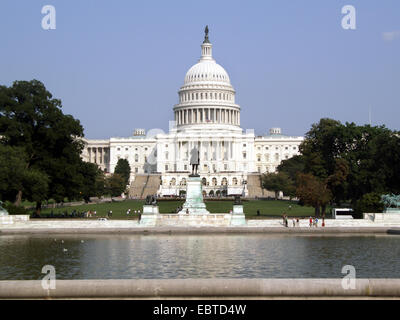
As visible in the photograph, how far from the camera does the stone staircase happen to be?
124 meters

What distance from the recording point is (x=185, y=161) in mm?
168500

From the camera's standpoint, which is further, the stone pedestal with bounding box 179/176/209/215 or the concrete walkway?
the stone pedestal with bounding box 179/176/209/215

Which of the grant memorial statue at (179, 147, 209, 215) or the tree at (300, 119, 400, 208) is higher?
the tree at (300, 119, 400, 208)

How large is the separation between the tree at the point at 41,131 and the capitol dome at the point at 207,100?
111m

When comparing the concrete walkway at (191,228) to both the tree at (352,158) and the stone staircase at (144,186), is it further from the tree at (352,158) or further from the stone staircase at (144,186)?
the stone staircase at (144,186)

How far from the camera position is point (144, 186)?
5207 inches

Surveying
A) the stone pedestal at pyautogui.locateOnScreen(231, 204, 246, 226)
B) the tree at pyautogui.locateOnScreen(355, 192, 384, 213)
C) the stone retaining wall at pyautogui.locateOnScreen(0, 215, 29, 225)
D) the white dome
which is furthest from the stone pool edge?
Answer: the white dome

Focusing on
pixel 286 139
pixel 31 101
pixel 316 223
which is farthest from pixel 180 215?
pixel 286 139

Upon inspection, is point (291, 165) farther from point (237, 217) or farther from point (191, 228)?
point (191, 228)

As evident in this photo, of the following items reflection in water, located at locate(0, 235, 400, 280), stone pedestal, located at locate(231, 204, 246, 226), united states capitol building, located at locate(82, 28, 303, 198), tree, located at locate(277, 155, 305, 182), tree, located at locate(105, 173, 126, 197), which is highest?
united states capitol building, located at locate(82, 28, 303, 198)

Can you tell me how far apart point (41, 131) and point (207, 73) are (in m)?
A: 121

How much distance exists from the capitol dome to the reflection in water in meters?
131

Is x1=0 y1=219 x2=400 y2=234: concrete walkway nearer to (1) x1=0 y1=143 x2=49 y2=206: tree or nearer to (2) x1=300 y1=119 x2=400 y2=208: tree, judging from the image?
(1) x1=0 y1=143 x2=49 y2=206: tree
